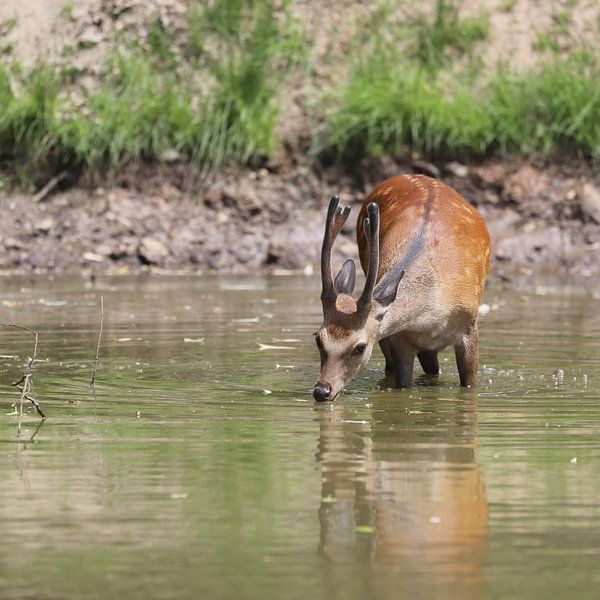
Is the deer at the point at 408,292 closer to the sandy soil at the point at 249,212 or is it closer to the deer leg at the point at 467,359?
the deer leg at the point at 467,359

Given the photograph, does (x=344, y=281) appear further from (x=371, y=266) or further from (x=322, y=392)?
(x=322, y=392)

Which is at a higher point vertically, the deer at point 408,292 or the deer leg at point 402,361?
the deer at point 408,292

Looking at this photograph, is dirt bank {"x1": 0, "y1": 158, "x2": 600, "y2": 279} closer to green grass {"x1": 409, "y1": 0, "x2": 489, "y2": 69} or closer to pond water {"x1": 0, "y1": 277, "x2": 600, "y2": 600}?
green grass {"x1": 409, "y1": 0, "x2": 489, "y2": 69}

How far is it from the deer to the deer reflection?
1.71 ft

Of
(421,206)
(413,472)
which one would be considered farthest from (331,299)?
(413,472)

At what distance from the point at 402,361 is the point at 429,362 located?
2.17 feet

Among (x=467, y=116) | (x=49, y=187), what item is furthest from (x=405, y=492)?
(x=49, y=187)

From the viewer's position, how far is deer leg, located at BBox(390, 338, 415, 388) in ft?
29.9

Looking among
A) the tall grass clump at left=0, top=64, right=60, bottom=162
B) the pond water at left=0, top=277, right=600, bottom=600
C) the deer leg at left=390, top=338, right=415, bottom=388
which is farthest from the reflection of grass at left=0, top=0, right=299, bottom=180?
the deer leg at left=390, top=338, right=415, bottom=388

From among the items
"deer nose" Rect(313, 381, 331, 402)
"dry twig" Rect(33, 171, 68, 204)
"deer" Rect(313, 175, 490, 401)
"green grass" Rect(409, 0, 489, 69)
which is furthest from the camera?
"green grass" Rect(409, 0, 489, 69)

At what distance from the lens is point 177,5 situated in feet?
61.4

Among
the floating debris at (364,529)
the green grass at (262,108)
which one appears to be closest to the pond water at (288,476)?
the floating debris at (364,529)

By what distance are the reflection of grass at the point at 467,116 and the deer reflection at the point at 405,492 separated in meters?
9.30

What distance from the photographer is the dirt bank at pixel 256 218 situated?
16.6 m
